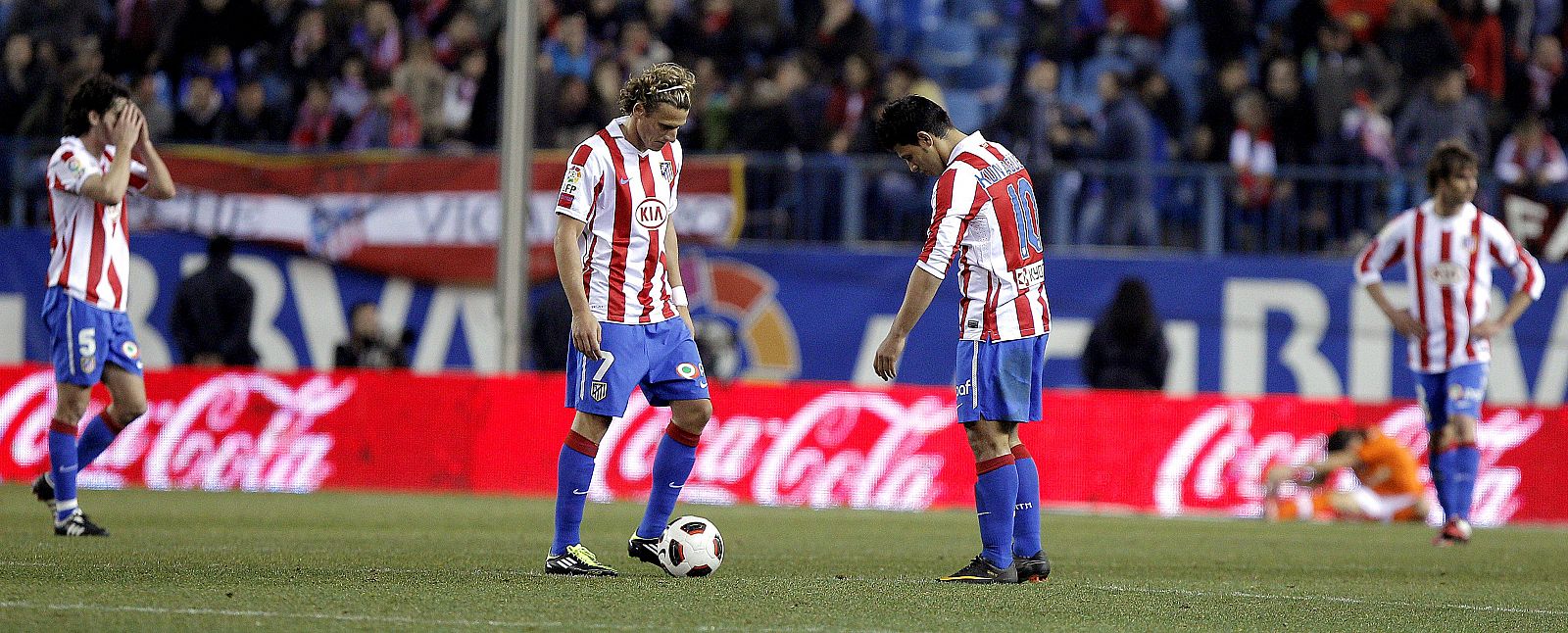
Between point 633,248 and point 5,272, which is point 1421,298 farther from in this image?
A: point 5,272

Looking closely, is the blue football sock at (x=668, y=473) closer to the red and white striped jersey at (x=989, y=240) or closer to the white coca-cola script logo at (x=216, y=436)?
the red and white striped jersey at (x=989, y=240)

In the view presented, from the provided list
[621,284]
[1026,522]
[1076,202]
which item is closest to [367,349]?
[1076,202]

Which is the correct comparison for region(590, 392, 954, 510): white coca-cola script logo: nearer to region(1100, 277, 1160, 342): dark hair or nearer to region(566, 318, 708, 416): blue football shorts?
region(1100, 277, 1160, 342): dark hair

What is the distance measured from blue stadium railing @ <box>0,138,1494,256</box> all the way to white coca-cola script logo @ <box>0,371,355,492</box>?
302 cm

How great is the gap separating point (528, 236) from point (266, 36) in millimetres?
4152

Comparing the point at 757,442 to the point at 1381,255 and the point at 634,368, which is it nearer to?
the point at 1381,255

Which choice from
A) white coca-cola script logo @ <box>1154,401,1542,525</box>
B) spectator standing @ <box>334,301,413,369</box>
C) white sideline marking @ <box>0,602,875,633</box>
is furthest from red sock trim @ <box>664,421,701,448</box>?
spectator standing @ <box>334,301,413,369</box>

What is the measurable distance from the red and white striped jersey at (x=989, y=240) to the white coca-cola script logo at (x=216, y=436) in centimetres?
896

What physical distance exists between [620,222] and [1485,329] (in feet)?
18.7

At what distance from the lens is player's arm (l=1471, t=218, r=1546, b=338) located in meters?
10.8

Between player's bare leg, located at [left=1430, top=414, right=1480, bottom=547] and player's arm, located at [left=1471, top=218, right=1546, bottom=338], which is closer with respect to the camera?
player's arm, located at [left=1471, top=218, right=1546, bottom=338]

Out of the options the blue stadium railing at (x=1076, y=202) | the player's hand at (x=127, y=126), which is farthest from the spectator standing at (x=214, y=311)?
the player's hand at (x=127, y=126)

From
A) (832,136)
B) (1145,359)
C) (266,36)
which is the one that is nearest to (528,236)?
(832,136)

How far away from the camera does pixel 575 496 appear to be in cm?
743
